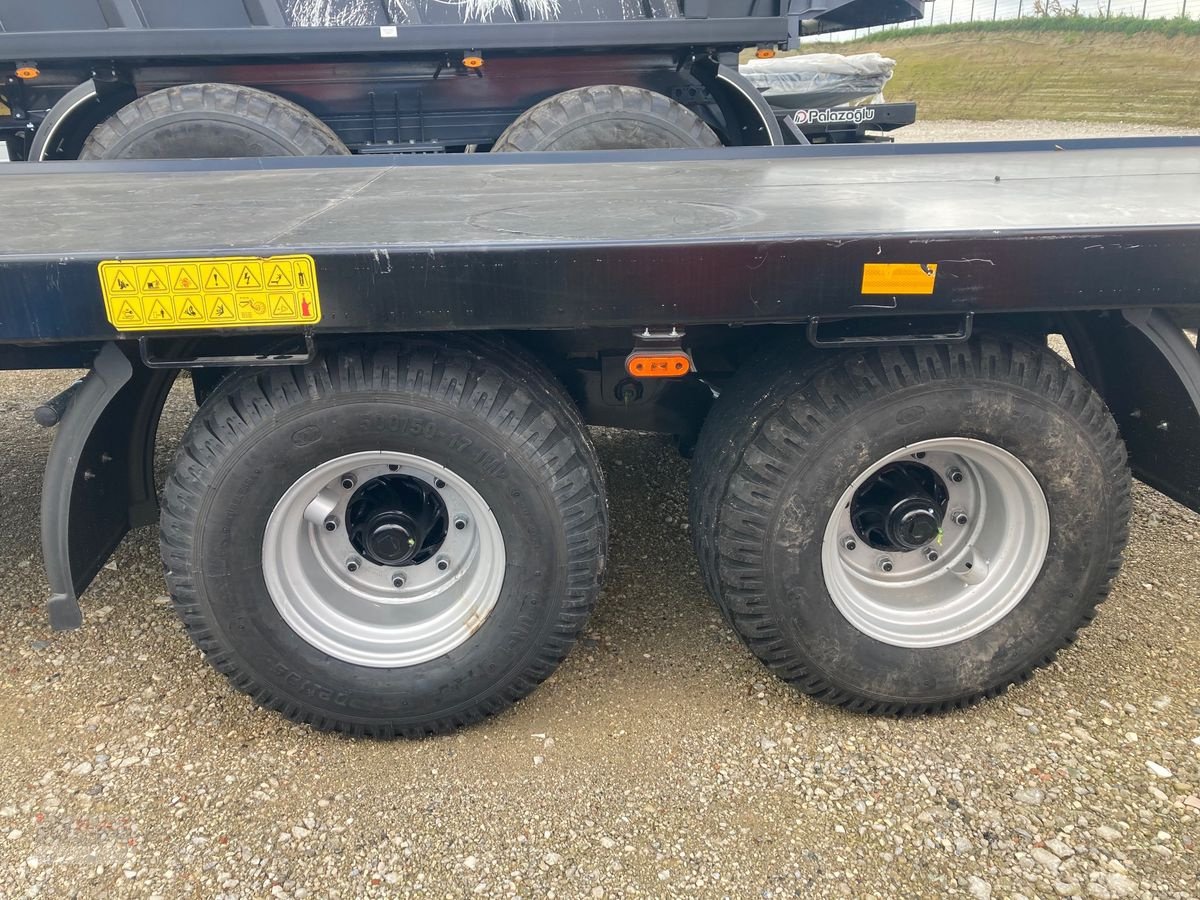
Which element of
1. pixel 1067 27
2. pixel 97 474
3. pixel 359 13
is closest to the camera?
pixel 97 474

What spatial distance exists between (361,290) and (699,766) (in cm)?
142

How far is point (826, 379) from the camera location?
2.13 m

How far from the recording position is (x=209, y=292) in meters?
1.82

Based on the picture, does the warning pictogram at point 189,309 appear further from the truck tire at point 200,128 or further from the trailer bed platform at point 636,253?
the truck tire at point 200,128

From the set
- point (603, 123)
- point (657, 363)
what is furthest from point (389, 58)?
point (657, 363)

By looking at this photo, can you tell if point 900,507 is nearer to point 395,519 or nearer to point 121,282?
point 395,519

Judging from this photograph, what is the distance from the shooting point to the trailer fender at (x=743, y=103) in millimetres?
A: 4898

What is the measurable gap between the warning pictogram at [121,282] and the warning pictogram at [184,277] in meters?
0.08

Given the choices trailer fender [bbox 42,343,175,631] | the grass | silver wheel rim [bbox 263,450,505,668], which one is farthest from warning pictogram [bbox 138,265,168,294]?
the grass

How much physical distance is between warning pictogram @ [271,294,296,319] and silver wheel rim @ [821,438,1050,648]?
4.46 ft

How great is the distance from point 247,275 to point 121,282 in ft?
0.84

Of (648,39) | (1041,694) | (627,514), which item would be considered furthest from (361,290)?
(648,39)

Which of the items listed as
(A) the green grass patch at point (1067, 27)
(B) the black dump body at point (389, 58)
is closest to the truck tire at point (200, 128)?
(B) the black dump body at point (389, 58)

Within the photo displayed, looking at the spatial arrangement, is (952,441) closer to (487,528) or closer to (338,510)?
(487,528)
